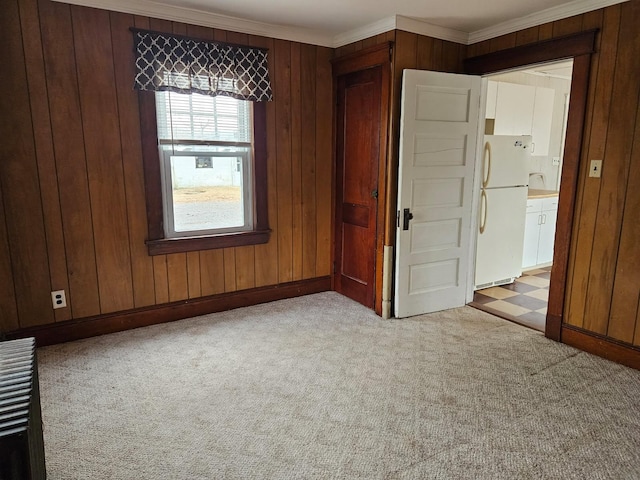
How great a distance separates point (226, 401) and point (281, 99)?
2610 mm

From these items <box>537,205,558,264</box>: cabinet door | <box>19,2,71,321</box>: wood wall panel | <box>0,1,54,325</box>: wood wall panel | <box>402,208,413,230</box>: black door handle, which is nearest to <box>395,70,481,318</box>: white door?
<box>402,208,413,230</box>: black door handle

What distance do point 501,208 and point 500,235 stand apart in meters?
0.28

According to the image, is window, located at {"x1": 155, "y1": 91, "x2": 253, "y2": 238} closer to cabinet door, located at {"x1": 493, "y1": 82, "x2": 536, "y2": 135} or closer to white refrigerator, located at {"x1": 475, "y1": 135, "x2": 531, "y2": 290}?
white refrigerator, located at {"x1": 475, "y1": 135, "x2": 531, "y2": 290}

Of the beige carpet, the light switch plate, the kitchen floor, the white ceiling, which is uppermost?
the white ceiling

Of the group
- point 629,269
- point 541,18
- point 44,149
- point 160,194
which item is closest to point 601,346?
point 629,269

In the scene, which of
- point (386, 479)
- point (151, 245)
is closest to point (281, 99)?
point (151, 245)

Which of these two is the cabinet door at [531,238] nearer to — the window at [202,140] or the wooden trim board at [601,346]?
the wooden trim board at [601,346]

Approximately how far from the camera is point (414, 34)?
11.4 ft

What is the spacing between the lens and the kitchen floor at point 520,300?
147 inches

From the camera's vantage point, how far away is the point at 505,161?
169 inches

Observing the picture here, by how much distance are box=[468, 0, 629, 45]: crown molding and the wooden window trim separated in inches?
77.9

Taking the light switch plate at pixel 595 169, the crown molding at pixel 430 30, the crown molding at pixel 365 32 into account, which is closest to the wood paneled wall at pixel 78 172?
the crown molding at pixel 365 32

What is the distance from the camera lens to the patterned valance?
10.4ft

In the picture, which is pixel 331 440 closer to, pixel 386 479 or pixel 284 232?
pixel 386 479
